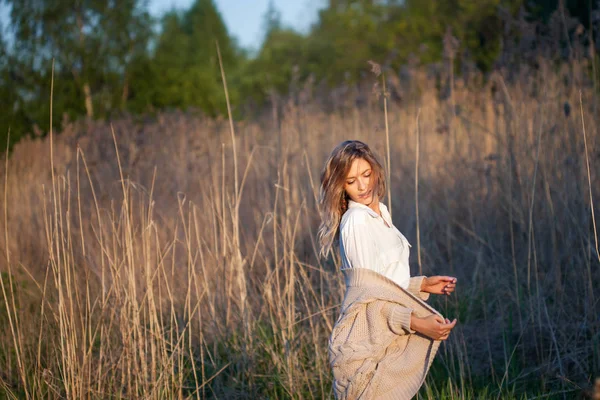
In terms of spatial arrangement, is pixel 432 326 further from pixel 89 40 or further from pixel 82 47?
pixel 89 40

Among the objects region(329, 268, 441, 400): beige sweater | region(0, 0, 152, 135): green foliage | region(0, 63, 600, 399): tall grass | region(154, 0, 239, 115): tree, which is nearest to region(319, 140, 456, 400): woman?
region(329, 268, 441, 400): beige sweater

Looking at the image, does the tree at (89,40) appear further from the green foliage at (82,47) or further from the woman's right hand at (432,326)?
the woman's right hand at (432,326)

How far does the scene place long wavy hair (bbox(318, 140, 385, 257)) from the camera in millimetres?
1923

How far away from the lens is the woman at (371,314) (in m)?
1.80

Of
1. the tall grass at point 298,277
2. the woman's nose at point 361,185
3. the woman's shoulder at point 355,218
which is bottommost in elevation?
the tall grass at point 298,277

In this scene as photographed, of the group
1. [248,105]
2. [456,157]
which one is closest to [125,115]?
[248,105]

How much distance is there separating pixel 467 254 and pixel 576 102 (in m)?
1.29

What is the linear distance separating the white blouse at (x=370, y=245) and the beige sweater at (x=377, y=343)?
4cm

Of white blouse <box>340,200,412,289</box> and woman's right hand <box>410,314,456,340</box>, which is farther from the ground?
white blouse <box>340,200,412,289</box>

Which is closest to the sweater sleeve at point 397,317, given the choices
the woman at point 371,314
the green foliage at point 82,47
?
the woman at point 371,314

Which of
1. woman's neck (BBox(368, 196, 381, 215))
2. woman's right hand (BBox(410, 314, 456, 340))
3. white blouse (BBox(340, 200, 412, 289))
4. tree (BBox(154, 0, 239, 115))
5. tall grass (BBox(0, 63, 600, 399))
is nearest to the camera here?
woman's right hand (BBox(410, 314, 456, 340))

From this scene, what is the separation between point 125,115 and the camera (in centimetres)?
833

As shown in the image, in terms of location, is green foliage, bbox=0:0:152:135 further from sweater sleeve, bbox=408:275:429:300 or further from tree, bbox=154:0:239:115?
sweater sleeve, bbox=408:275:429:300

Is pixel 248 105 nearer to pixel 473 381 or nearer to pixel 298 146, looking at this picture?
pixel 298 146
